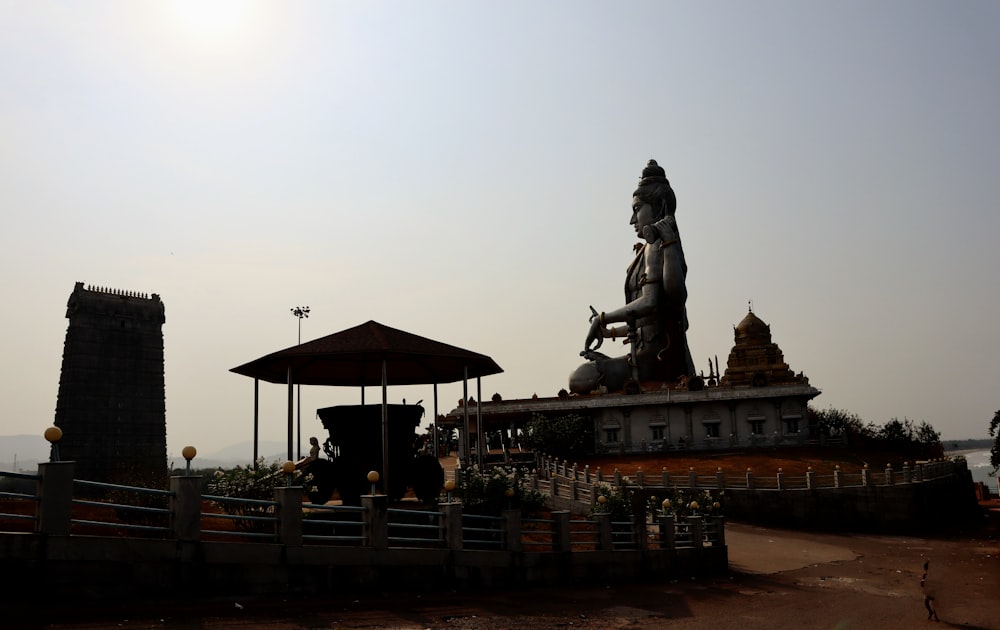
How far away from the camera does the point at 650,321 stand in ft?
183

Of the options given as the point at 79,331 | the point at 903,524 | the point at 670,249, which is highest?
the point at 670,249

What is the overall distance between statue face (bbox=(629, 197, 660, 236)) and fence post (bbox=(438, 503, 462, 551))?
A: 4591 cm

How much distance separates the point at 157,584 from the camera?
10664mm

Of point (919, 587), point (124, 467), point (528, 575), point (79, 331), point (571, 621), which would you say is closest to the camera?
point (571, 621)

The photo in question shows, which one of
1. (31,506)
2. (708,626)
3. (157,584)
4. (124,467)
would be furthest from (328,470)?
(124,467)

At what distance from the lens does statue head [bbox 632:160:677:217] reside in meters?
58.4

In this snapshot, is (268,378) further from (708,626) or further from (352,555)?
(708,626)

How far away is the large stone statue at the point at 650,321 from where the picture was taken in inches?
2147

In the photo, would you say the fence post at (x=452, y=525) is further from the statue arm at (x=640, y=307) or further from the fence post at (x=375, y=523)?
the statue arm at (x=640, y=307)

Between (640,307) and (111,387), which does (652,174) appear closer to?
(640,307)

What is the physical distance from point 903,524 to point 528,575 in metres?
24.8

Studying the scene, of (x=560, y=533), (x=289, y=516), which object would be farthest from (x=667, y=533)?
(x=289, y=516)

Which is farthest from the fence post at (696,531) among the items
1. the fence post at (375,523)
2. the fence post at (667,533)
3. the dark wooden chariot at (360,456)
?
the fence post at (375,523)

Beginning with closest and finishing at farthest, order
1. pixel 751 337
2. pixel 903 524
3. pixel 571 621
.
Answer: pixel 571 621, pixel 903 524, pixel 751 337
